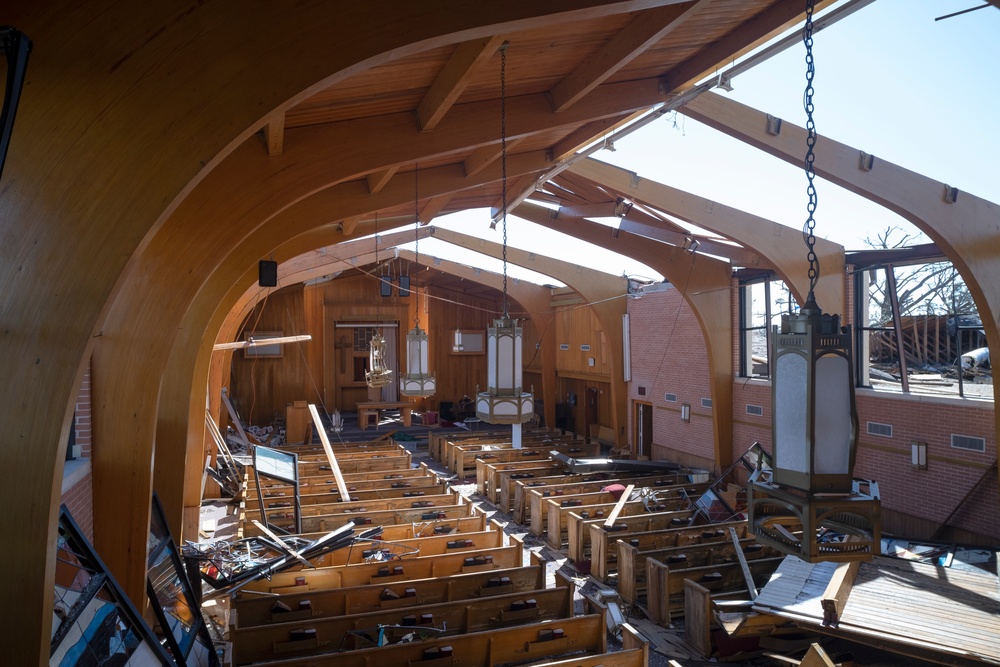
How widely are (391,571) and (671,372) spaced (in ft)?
33.5

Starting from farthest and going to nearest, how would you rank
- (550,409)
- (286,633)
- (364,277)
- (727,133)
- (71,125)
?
(364,277) < (550,409) < (727,133) < (286,633) < (71,125)

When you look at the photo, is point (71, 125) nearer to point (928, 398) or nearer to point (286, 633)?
point (286, 633)

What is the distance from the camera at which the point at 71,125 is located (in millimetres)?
1973

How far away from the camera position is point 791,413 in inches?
93.1

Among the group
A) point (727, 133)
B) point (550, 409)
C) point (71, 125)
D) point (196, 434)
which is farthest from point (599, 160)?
point (550, 409)

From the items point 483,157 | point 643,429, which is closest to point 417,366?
point 483,157

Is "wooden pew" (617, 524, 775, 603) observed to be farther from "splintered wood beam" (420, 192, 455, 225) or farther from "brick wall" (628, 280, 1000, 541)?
"splintered wood beam" (420, 192, 455, 225)

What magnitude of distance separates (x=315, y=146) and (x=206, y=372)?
459 cm

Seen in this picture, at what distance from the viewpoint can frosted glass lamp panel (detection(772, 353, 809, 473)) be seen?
231cm

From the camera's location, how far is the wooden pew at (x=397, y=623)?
5.68 metres

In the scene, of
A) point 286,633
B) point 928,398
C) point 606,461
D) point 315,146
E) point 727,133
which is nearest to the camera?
point 315,146

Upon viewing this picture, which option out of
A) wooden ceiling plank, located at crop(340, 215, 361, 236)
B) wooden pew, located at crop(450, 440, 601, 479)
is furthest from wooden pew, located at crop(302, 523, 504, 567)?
wooden pew, located at crop(450, 440, 601, 479)

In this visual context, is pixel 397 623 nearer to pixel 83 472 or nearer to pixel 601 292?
pixel 83 472

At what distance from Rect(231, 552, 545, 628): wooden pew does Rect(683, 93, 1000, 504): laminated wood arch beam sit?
5724mm
